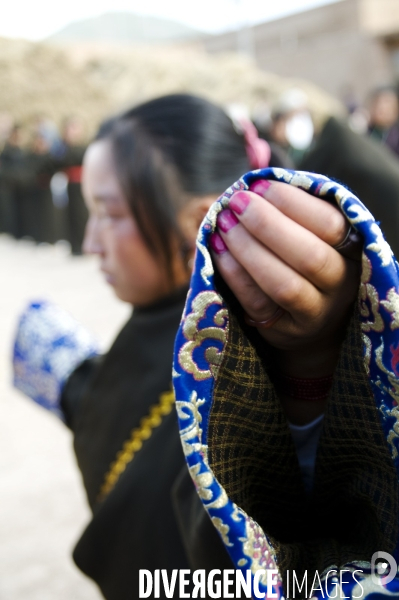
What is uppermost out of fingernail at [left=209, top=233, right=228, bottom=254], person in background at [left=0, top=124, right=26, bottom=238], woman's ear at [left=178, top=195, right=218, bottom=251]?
fingernail at [left=209, top=233, right=228, bottom=254]

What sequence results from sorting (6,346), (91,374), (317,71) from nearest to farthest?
(91,374)
(6,346)
(317,71)

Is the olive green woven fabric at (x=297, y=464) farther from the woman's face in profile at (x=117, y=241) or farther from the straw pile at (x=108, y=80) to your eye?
the straw pile at (x=108, y=80)

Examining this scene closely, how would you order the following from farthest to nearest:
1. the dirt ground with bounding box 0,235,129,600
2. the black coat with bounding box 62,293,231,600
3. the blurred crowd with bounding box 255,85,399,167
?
1. the blurred crowd with bounding box 255,85,399,167
2. the dirt ground with bounding box 0,235,129,600
3. the black coat with bounding box 62,293,231,600

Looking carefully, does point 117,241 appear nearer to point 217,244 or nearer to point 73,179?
point 217,244

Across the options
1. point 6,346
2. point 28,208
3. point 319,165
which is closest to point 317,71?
point 28,208

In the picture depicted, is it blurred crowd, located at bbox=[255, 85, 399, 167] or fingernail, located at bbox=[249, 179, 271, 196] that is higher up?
fingernail, located at bbox=[249, 179, 271, 196]

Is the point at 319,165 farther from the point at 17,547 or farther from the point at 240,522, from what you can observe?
the point at 17,547

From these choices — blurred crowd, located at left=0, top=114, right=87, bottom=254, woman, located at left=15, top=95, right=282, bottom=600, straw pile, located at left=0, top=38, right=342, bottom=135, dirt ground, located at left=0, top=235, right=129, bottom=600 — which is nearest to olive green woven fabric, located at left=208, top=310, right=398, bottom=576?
woman, located at left=15, top=95, right=282, bottom=600

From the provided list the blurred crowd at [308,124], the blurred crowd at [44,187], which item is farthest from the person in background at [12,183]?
the blurred crowd at [308,124]

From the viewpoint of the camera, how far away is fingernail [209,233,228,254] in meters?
0.44

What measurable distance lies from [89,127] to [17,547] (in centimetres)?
1228

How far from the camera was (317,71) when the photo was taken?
23172 mm

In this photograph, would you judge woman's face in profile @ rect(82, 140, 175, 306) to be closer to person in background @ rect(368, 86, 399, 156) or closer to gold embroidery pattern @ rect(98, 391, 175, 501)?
gold embroidery pattern @ rect(98, 391, 175, 501)

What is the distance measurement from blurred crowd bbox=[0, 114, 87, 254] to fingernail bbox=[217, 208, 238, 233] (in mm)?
6330
